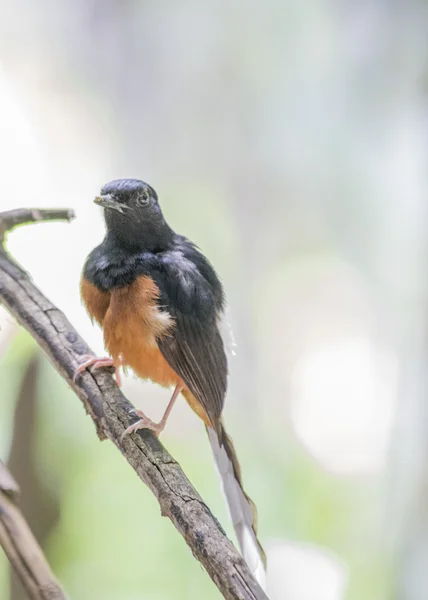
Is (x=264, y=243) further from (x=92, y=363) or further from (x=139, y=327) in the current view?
(x=92, y=363)

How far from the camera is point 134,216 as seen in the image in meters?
1.58

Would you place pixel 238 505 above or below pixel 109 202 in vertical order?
below

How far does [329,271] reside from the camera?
219 cm

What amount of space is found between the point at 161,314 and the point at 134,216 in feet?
0.82

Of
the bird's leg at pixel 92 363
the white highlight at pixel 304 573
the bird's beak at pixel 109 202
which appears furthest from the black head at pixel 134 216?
the white highlight at pixel 304 573

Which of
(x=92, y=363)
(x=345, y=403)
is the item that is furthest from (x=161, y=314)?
(x=345, y=403)

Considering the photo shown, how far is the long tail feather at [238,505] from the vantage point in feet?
5.14

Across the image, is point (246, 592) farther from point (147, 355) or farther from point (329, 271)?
point (329, 271)

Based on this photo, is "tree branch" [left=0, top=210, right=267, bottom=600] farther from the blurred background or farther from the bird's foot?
the blurred background

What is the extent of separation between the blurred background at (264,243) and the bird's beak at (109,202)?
408 millimetres

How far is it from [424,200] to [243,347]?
82 cm

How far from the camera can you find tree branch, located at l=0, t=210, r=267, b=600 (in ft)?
3.70

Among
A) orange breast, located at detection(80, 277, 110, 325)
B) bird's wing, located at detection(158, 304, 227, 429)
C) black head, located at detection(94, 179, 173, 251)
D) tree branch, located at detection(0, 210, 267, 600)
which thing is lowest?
tree branch, located at detection(0, 210, 267, 600)

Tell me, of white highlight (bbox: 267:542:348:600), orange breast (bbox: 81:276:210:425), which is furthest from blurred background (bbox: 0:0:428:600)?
orange breast (bbox: 81:276:210:425)
